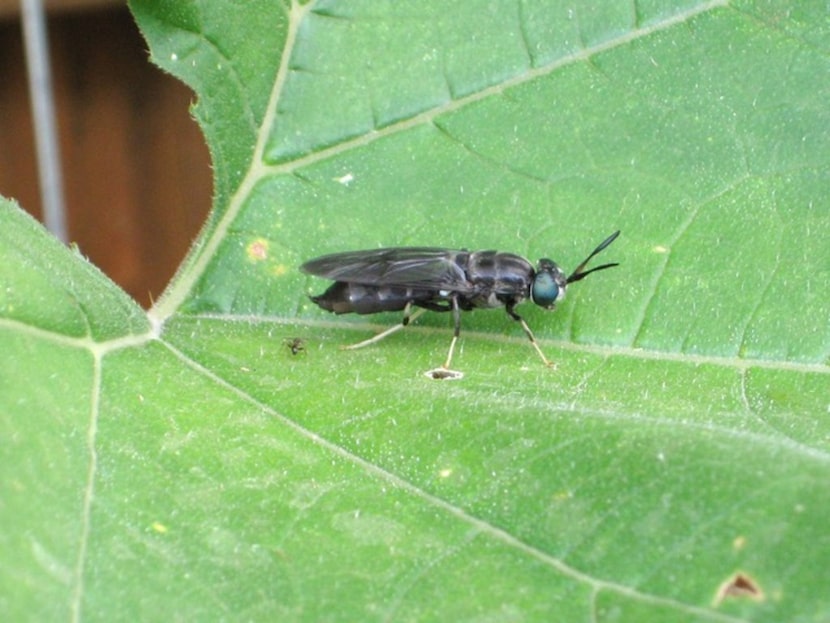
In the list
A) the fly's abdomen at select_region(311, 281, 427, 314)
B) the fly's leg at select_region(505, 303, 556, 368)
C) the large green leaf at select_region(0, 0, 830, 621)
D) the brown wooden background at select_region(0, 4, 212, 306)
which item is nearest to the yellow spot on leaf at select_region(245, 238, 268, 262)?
the large green leaf at select_region(0, 0, 830, 621)

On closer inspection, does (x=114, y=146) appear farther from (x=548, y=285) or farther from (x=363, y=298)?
(x=548, y=285)

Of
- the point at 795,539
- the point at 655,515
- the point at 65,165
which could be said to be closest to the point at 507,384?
the point at 655,515

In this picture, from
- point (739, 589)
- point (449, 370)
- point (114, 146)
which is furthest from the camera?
point (114, 146)

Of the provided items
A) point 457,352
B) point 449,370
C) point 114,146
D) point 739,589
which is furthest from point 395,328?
point 114,146

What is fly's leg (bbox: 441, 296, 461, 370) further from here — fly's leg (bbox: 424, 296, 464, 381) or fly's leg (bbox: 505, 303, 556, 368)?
fly's leg (bbox: 505, 303, 556, 368)

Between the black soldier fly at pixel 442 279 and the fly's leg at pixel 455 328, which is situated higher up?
the black soldier fly at pixel 442 279

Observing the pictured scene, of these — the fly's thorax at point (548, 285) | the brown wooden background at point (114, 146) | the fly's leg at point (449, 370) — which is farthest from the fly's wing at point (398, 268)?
the brown wooden background at point (114, 146)

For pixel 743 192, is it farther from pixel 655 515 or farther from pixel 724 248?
pixel 655 515

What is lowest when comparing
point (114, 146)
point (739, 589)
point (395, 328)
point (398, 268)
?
point (114, 146)

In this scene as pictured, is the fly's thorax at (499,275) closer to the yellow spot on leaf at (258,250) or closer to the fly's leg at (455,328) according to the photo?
the fly's leg at (455,328)
